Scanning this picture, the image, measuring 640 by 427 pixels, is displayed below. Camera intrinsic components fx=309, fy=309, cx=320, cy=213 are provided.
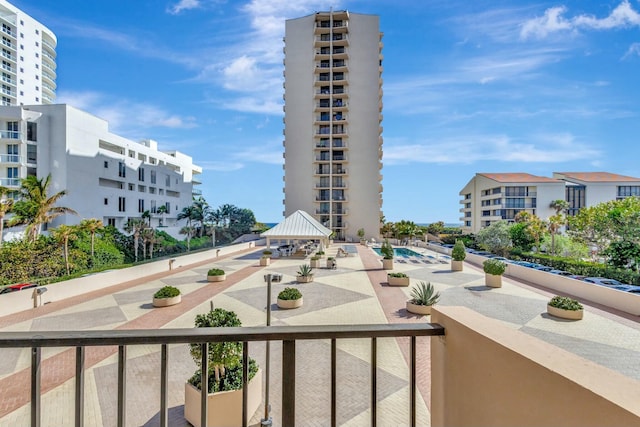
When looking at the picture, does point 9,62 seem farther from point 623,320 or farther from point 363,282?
point 623,320

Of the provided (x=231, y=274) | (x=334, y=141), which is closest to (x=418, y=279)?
(x=231, y=274)

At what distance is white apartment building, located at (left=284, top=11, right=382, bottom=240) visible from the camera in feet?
148

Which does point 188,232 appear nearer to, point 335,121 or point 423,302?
point 335,121

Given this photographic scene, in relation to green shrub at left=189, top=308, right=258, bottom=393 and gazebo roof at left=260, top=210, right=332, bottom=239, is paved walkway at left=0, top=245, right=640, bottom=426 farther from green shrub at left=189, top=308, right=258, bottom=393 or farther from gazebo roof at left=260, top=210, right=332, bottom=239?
gazebo roof at left=260, top=210, right=332, bottom=239

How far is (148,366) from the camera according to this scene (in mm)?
7230

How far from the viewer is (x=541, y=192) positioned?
179 feet

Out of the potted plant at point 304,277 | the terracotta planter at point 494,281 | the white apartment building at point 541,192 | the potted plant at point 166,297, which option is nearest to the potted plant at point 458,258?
the terracotta planter at point 494,281

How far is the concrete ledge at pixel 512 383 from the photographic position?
1171 millimetres

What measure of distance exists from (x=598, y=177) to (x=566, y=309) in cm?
6642

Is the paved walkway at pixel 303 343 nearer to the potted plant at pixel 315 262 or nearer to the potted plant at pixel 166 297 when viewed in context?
the potted plant at pixel 166 297

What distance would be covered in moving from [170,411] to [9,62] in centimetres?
6087

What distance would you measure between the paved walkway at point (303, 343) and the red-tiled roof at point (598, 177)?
5713 centimetres

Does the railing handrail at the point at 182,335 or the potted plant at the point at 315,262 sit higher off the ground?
the railing handrail at the point at 182,335

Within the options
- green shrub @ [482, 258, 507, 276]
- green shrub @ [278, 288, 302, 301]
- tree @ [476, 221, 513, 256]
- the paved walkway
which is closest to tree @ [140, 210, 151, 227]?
the paved walkway
